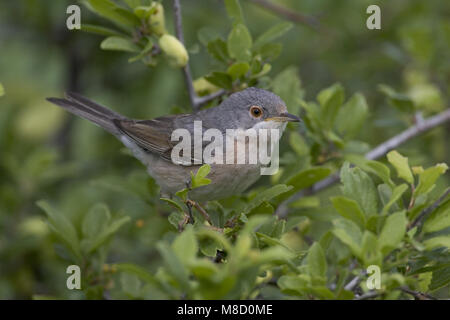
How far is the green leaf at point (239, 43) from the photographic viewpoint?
13.1 feet

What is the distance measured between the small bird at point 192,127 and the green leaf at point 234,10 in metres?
0.53

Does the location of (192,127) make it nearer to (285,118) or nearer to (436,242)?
(285,118)

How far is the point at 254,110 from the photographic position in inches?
171

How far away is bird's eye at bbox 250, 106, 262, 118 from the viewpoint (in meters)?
4.33

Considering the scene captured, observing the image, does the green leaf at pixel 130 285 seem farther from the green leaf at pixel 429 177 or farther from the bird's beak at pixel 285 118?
the green leaf at pixel 429 177

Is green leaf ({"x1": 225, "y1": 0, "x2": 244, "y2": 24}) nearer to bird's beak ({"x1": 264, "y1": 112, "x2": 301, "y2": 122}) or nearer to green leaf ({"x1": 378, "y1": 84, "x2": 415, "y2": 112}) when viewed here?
bird's beak ({"x1": 264, "y1": 112, "x2": 301, "y2": 122})

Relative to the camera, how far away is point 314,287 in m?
2.56

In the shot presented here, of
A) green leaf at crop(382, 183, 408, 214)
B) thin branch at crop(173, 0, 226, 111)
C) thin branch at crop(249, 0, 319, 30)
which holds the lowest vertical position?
green leaf at crop(382, 183, 408, 214)

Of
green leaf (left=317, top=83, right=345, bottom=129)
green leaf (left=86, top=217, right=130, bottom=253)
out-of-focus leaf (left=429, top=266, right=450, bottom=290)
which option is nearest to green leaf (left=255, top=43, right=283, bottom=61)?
green leaf (left=317, top=83, right=345, bottom=129)

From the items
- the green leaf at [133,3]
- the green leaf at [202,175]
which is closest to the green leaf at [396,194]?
the green leaf at [202,175]

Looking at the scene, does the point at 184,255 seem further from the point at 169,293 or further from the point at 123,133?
the point at 123,133

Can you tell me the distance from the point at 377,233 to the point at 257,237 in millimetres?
664

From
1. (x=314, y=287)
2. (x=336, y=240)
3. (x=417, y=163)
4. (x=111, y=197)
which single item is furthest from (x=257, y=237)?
(x=111, y=197)

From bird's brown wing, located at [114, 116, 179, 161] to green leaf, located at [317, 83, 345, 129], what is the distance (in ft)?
4.13
